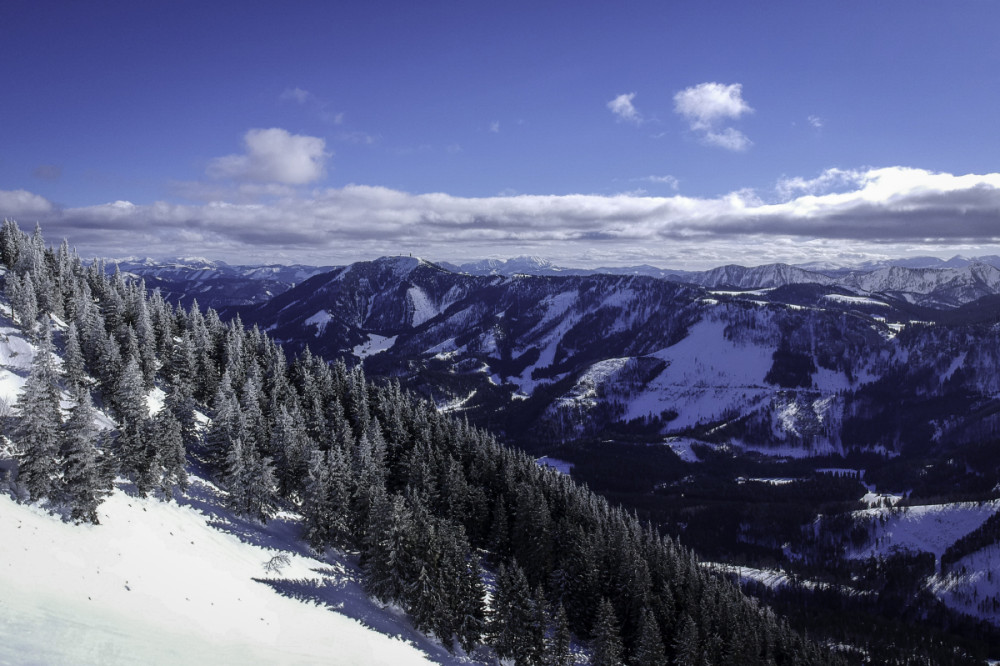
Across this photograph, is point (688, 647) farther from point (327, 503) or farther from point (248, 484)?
point (248, 484)

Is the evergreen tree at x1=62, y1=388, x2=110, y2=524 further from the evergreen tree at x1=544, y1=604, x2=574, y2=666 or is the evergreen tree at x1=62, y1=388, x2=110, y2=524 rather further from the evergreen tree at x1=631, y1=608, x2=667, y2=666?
the evergreen tree at x1=631, y1=608, x2=667, y2=666

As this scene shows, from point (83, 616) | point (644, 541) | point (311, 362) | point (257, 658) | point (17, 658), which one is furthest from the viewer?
point (311, 362)

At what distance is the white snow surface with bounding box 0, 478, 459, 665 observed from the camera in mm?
35031

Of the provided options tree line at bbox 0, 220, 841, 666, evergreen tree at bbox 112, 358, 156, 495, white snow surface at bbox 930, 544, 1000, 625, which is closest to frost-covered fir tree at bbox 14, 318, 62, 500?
tree line at bbox 0, 220, 841, 666

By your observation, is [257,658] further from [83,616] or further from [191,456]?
[191,456]

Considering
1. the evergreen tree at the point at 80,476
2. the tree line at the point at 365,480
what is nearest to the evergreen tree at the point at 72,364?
the tree line at the point at 365,480

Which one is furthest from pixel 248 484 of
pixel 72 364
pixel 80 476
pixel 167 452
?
pixel 72 364

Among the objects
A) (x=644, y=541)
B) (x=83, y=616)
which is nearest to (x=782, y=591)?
(x=644, y=541)

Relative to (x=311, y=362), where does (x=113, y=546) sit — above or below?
below

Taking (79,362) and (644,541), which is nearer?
(79,362)

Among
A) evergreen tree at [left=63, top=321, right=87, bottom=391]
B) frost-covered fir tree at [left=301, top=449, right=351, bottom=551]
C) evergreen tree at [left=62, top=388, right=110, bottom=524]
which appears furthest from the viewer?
evergreen tree at [left=63, top=321, right=87, bottom=391]

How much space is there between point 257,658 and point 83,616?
12.5m

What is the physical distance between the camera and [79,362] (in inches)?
2783

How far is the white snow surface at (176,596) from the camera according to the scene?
35031 millimetres
